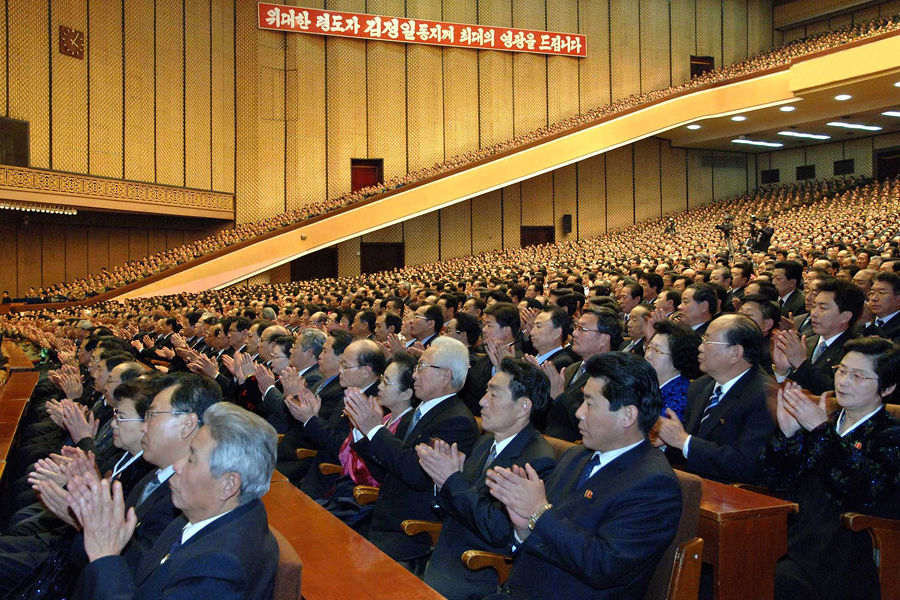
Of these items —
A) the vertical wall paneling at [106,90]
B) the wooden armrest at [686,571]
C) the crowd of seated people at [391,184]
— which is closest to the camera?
the wooden armrest at [686,571]

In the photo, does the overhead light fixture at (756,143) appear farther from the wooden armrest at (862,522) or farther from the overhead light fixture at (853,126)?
the wooden armrest at (862,522)

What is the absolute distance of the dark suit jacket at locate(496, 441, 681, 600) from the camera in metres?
1.95

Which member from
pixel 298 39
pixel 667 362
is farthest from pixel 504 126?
pixel 667 362

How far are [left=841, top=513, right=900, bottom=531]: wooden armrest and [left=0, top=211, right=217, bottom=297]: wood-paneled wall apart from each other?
58.2 ft

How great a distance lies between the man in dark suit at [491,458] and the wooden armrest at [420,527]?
6.4 inches

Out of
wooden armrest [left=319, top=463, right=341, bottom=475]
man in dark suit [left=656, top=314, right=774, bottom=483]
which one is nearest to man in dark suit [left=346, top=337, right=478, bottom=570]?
wooden armrest [left=319, top=463, right=341, bottom=475]

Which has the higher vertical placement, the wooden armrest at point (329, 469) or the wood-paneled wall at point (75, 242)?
the wood-paneled wall at point (75, 242)

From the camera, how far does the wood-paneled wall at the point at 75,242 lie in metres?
16.8

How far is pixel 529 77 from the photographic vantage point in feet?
72.0

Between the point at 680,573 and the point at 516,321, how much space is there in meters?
2.54

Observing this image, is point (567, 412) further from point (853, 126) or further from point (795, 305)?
point (853, 126)

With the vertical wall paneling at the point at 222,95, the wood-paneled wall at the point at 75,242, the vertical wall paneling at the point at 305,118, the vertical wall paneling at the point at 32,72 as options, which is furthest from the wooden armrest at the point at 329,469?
the vertical wall paneling at the point at 305,118

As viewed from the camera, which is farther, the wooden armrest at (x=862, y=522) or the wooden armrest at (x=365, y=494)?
the wooden armrest at (x=365, y=494)

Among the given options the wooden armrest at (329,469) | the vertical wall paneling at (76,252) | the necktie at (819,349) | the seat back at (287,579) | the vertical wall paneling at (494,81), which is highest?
the vertical wall paneling at (494,81)
